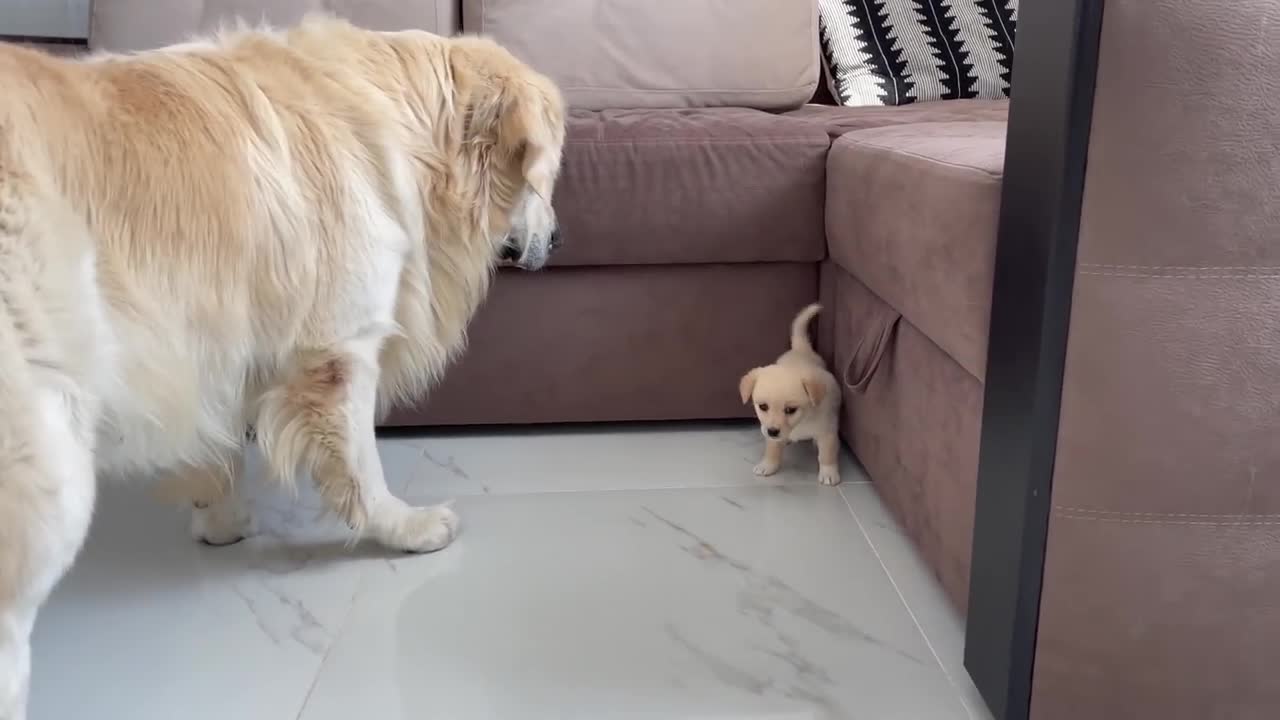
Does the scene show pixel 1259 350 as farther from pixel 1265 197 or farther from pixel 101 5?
pixel 101 5

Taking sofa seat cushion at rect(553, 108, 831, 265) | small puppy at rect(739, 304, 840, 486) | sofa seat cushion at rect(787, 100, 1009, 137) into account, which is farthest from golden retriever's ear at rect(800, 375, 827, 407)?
sofa seat cushion at rect(787, 100, 1009, 137)

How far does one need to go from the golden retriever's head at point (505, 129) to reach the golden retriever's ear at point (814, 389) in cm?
56

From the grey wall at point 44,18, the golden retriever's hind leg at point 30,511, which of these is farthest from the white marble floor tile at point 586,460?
the grey wall at point 44,18

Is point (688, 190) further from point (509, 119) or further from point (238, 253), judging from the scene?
point (238, 253)

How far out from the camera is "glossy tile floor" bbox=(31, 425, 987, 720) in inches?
44.9

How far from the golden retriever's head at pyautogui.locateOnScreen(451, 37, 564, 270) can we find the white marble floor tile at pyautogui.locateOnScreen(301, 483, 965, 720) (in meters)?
0.55

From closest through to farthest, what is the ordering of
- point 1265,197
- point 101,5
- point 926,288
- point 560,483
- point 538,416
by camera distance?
1. point 1265,197
2. point 926,288
3. point 560,483
4. point 538,416
5. point 101,5

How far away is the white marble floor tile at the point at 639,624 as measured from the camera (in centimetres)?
113

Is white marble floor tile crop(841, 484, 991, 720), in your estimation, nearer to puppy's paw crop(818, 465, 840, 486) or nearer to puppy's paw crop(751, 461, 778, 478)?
puppy's paw crop(818, 465, 840, 486)

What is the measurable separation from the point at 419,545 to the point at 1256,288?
119 cm

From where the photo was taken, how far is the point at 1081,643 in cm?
94

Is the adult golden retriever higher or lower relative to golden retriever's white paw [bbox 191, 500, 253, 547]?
higher

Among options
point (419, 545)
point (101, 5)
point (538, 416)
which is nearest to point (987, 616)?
point (419, 545)

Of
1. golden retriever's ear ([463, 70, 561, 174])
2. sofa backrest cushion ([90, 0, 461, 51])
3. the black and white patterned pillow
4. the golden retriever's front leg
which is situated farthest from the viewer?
the black and white patterned pillow
